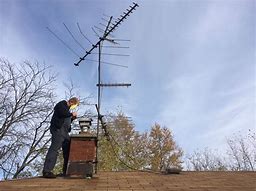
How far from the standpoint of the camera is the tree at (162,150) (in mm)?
20625

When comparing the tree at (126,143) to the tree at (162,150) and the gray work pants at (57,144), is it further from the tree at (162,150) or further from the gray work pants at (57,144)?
the gray work pants at (57,144)

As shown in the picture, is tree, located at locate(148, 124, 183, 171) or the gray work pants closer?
the gray work pants

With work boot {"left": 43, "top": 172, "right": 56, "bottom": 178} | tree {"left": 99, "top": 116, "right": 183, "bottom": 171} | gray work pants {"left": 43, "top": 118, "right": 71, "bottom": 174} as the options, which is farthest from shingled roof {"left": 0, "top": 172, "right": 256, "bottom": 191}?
tree {"left": 99, "top": 116, "right": 183, "bottom": 171}

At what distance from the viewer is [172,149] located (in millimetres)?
22484

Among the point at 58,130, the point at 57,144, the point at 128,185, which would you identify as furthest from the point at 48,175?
the point at 128,185

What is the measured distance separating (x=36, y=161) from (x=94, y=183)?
12.7 m

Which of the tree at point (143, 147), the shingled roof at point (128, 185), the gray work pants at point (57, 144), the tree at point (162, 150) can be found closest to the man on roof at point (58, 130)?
the gray work pants at point (57, 144)

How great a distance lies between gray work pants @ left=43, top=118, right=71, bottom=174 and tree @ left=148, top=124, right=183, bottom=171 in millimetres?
15585

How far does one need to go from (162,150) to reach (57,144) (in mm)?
17987

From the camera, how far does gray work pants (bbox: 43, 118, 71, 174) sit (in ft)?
14.7

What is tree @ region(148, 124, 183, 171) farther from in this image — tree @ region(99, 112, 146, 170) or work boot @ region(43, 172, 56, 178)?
work boot @ region(43, 172, 56, 178)

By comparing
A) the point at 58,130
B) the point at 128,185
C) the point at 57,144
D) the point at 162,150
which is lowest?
the point at 128,185

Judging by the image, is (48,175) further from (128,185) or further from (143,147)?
(143,147)

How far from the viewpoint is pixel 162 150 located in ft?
71.9
